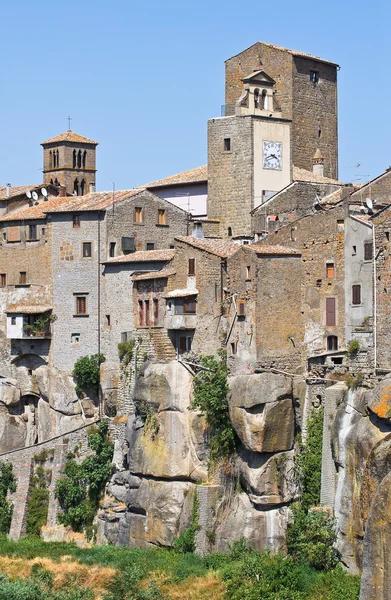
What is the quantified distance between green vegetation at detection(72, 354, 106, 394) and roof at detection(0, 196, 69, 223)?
7.91 meters

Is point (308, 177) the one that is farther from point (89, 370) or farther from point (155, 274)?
point (89, 370)

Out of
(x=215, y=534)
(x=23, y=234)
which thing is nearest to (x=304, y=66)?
(x=23, y=234)

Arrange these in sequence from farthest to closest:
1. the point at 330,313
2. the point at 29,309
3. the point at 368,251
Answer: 1. the point at 29,309
2. the point at 330,313
3. the point at 368,251

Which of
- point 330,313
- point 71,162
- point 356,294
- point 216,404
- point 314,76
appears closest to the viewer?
point 356,294

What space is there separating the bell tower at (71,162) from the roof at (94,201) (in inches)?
471

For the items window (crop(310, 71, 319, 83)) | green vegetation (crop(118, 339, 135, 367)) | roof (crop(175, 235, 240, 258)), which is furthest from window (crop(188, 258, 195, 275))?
window (crop(310, 71, 319, 83))

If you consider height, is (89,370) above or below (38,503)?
above

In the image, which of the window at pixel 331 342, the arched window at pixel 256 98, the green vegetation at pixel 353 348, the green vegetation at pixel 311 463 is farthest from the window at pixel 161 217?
the green vegetation at pixel 311 463

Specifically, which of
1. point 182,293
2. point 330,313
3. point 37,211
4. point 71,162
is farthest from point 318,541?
point 71,162

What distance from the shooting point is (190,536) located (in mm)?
67188

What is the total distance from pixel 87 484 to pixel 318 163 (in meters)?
22.4

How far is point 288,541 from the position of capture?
6312 cm

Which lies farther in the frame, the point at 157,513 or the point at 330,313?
the point at 157,513

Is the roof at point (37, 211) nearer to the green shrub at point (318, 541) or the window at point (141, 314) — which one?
the window at point (141, 314)
